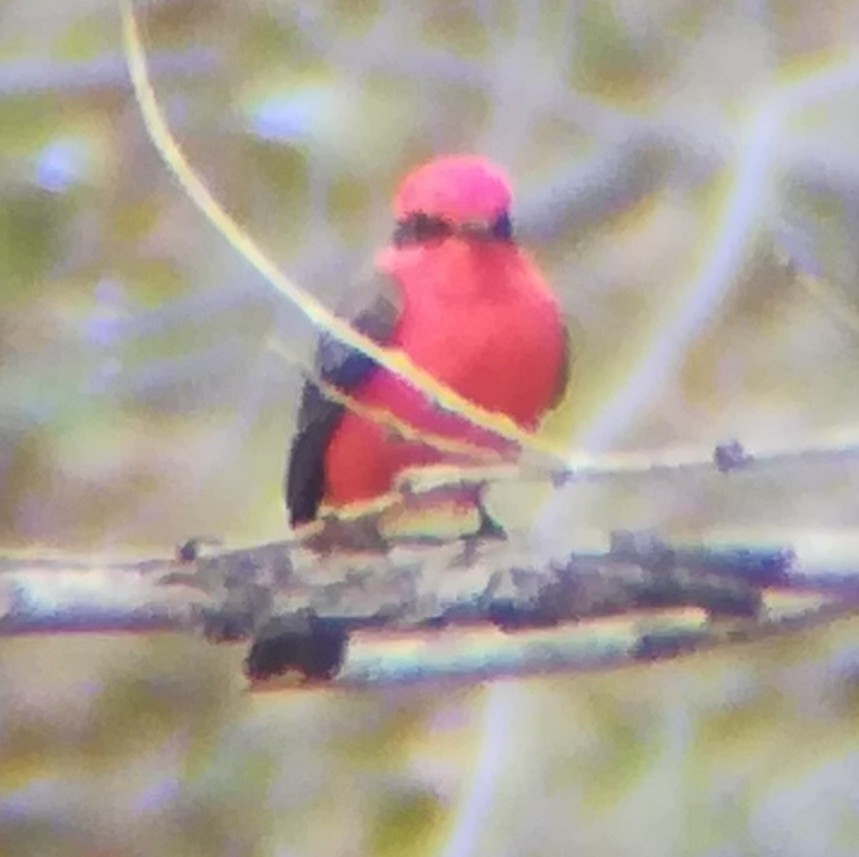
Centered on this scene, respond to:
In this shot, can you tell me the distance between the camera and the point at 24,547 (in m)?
0.74

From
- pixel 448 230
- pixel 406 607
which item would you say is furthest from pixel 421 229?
pixel 406 607

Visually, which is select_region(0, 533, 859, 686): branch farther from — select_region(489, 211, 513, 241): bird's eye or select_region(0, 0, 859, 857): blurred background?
select_region(489, 211, 513, 241): bird's eye

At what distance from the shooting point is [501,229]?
744 millimetres

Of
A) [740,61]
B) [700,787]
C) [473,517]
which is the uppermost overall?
[740,61]

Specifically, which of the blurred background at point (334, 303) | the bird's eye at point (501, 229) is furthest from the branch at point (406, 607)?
the bird's eye at point (501, 229)

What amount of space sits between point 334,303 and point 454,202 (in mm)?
86

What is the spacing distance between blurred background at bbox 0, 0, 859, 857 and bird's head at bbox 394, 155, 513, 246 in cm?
1

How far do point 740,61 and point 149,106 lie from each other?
0.33 m

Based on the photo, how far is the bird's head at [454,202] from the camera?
743mm

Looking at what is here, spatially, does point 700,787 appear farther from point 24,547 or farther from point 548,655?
point 24,547

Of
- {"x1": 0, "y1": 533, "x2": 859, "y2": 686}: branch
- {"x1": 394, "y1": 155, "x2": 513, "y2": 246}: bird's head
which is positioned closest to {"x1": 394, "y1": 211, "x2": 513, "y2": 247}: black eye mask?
{"x1": 394, "y1": 155, "x2": 513, "y2": 246}: bird's head

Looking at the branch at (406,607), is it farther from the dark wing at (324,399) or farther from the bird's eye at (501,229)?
the bird's eye at (501,229)

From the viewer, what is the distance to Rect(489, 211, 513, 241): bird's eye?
0.74m

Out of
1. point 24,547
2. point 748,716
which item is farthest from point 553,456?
point 24,547
